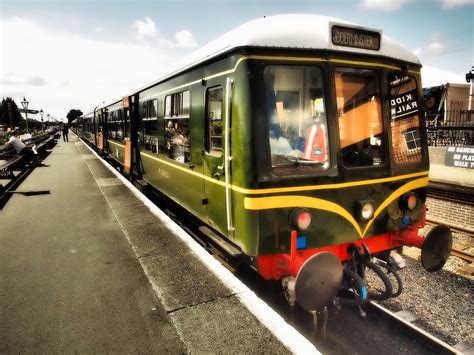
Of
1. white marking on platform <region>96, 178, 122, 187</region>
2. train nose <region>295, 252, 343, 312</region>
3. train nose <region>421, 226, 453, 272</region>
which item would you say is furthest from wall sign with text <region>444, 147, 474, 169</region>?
white marking on platform <region>96, 178, 122, 187</region>

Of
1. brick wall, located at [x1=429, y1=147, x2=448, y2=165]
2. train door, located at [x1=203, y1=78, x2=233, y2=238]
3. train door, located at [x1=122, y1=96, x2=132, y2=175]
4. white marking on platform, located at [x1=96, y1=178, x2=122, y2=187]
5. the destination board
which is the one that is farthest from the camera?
brick wall, located at [x1=429, y1=147, x2=448, y2=165]

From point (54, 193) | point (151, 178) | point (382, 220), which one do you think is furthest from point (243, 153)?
point (54, 193)

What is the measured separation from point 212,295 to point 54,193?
22.4 feet

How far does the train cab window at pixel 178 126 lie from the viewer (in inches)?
197

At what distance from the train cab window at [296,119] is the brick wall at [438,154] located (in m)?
8.19

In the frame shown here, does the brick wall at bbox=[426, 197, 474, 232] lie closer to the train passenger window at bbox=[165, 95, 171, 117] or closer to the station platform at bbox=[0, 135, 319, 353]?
the station platform at bbox=[0, 135, 319, 353]

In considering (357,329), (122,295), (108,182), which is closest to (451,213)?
(357,329)

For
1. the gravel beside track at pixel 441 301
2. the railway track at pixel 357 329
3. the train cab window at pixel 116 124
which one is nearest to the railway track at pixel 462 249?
the gravel beside track at pixel 441 301

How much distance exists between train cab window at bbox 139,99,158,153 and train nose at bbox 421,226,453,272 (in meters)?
4.92

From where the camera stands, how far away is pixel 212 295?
3346mm

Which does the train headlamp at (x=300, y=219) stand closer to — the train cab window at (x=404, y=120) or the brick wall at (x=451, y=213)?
the train cab window at (x=404, y=120)

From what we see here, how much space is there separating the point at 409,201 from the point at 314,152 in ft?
4.76

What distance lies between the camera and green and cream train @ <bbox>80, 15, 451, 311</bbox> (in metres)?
3.24

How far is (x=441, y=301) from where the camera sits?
501cm
